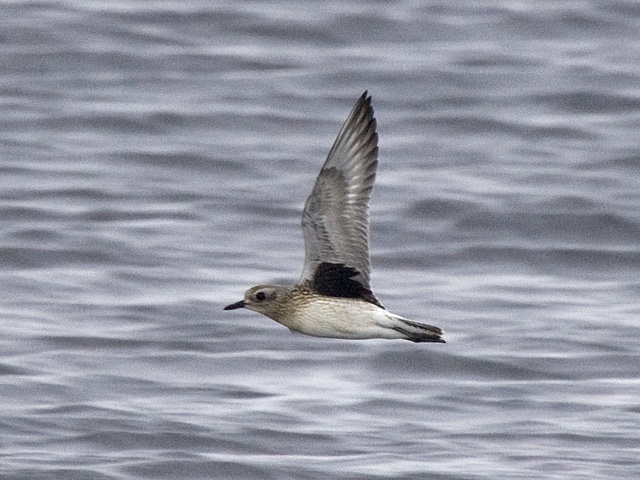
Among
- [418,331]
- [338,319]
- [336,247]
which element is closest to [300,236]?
[336,247]

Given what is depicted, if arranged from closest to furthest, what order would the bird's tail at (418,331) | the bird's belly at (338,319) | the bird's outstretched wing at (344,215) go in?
the bird's tail at (418,331)
the bird's belly at (338,319)
the bird's outstretched wing at (344,215)

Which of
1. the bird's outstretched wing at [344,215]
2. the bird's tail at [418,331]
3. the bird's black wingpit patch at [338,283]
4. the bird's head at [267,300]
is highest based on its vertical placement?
the bird's outstretched wing at [344,215]

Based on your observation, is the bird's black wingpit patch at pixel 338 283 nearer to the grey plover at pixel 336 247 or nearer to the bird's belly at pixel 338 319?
the grey plover at pixel 336 247

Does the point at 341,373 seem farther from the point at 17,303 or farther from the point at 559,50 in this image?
the point at 559,50

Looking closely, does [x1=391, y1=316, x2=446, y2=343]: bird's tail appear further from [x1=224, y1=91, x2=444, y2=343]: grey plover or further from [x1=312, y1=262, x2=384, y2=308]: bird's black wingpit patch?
[x1=312, y1=262, x2=384, y2=308]: bird's black wingpit patch

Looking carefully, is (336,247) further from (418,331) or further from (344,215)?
(418,331)

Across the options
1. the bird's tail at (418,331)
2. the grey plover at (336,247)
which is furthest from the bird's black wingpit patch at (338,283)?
the bird's tail at (418,331)

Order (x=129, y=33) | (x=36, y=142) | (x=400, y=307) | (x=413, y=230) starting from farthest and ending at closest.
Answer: (x=129, y=33) < (x=36, y=142) < (x=413, y=230) < (x=400, y=307)

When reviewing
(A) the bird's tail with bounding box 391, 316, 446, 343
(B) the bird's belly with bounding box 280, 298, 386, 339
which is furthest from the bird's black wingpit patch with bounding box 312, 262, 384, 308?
(A) the bird's tail with bounding box 391, 316, 446, 343

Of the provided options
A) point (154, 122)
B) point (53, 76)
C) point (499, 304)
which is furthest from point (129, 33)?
point (499, 304)
